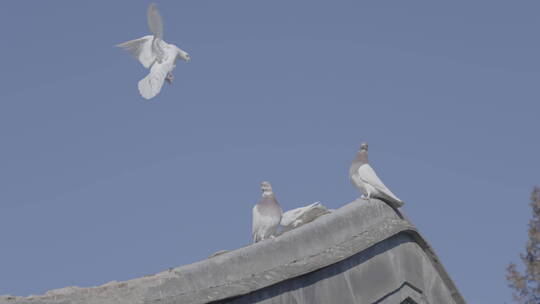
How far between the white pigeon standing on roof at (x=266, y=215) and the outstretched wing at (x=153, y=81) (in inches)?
123

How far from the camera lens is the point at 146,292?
13.7 meters

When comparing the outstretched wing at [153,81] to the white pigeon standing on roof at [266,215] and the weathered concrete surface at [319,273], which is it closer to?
the white pigeon standing on roof at [266,215]

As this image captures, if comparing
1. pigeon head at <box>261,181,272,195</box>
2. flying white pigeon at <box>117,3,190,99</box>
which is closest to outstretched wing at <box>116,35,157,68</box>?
flying white pigeon at <box>117,3,190,99</box>

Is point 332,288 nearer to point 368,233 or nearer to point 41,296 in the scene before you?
point 368,233

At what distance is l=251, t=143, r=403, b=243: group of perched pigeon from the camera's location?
15688mm

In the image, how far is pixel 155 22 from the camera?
20.4 m

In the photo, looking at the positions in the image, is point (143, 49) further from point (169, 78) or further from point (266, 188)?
point (266, 188)

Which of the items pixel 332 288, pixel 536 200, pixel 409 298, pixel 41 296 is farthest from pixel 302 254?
pixel 536 200

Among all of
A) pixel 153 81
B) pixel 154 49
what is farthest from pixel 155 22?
pixel 153 81

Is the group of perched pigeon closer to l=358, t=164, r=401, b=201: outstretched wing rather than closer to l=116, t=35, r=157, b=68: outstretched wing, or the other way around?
l=358, t=164, r=401, b=201: outstretched wing

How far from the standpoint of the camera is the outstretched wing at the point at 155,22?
20125 mm

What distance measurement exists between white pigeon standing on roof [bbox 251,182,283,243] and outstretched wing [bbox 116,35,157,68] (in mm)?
4811

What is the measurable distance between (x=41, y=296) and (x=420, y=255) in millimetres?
5121

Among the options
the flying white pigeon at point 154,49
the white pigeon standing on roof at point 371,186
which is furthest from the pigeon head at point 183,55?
the white pigeon standing on roof at point 371,186
